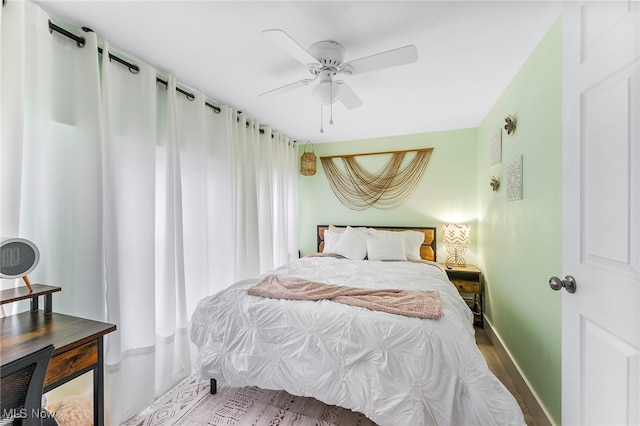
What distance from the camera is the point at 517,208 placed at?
2.08 metres

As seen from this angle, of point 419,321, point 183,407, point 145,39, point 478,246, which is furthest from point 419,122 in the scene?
point 183,407

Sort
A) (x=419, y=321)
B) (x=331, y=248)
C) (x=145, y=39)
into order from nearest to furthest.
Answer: (x=419, y=321), (x=145, y=39), (x=331, y=248)

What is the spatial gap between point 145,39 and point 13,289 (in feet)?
5.43

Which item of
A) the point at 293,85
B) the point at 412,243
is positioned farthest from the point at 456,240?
the point at 293,85

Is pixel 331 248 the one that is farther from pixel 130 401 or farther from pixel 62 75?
pixel 62 75

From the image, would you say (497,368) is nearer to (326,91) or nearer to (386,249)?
(386,249)

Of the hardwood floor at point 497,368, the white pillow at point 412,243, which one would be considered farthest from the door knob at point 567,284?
the white pillow at point 412,243

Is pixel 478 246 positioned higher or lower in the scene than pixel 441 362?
higher

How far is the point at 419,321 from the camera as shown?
1517 millimetres

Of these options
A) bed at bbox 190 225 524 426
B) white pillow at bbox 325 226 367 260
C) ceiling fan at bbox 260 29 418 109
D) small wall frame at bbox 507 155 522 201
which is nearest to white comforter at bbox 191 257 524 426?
bed at bbox 190 225 524 426

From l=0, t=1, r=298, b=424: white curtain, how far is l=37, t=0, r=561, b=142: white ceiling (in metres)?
0.20

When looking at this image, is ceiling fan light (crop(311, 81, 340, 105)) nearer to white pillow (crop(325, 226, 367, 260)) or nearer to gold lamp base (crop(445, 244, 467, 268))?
white pillow (crop(325, 226, 367, 260))

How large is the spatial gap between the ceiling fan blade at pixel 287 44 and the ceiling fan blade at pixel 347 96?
34 centimetres

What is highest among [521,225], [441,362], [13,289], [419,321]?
[521,225]
